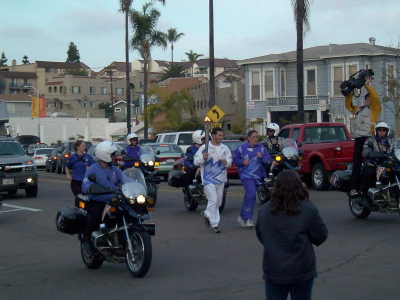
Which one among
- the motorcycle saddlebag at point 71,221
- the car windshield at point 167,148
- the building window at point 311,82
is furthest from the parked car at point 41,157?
the motorcycle saddlebag at point 71,221

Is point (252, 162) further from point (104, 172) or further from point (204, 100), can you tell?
point (204, 100)

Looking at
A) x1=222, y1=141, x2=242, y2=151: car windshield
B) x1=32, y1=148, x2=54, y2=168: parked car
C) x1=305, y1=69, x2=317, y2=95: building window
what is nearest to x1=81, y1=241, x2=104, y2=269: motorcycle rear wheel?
x1=222, y1=141, x2=242, y2=151: car windshield

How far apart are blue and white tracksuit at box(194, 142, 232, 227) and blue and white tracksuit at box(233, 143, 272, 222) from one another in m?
0.40

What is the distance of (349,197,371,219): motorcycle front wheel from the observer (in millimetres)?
12781

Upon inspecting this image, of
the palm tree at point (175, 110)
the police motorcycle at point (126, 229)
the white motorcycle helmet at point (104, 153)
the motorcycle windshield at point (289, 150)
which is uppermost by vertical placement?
the palm tree at point (175, 110)

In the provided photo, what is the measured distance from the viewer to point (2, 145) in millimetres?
21484

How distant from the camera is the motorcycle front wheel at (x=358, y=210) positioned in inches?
503

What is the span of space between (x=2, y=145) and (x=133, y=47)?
35001 mm

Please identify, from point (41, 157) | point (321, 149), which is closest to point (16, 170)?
point (321, 149)

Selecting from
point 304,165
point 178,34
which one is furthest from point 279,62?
point 178,34

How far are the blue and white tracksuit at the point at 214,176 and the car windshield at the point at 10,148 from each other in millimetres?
11141

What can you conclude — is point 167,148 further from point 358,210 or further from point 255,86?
point 255,86

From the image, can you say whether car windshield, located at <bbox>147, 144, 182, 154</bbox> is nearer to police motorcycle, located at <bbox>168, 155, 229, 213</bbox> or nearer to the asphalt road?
police motorcycle, located at <bbox>168, 155, 229, 213</bbox>

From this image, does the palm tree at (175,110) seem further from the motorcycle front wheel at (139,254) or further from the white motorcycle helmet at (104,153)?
the motorcycle front wheel at (139,254)
